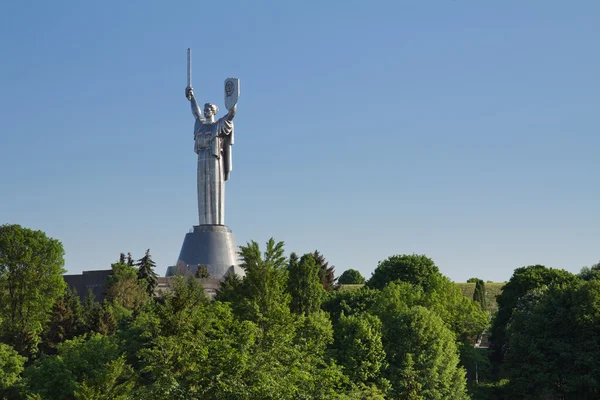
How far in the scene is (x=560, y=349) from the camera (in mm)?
48406

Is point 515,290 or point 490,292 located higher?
point 490,292

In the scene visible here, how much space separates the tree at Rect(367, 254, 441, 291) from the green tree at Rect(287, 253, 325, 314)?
33.1m

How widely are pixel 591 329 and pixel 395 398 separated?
12.9 meters

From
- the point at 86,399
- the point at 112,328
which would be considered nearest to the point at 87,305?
the point at 112,328

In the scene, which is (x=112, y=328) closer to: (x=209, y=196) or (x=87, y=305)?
(x=87, y=305)

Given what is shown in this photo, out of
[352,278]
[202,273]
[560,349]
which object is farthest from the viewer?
[352,278]

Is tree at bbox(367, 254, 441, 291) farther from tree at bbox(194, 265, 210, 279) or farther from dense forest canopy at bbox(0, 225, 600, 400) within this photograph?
tree at bbox(194, 265, 210, 279)

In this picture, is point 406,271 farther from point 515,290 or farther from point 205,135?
point 205,135

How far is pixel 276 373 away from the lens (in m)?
27.2

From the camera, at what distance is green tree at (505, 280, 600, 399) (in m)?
47.4

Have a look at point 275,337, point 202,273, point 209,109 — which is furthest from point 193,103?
point 275,337

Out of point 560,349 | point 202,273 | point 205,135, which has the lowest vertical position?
point 560,349

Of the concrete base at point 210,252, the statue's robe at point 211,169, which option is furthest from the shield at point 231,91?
the concrete base at point 210,252

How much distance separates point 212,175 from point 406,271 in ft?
68.2
